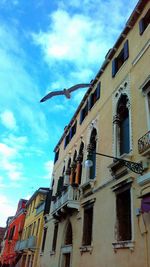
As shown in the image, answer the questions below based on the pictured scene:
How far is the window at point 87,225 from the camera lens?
1091cm

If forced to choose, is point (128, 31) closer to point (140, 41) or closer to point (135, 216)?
point (140, 41)

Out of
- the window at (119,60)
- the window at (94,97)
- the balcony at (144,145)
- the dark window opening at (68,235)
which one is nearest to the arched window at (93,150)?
the window at (94,97)

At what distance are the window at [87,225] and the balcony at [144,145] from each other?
4356 millimetres

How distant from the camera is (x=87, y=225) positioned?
11.2 meters

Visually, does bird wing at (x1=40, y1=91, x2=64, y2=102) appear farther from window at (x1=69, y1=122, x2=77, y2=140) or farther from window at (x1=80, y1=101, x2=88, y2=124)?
window at (x1=69, y1=122, x2=77, y2=140)

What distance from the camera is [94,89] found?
1466cm

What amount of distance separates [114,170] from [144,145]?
2108 mm

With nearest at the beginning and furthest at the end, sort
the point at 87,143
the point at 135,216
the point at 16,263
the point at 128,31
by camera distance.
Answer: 1. the point at 135,216
2. the point at 128,31
3. the point at 87,143
4. the point at 16,263

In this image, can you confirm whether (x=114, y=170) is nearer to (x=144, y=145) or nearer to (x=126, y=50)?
(x=144, y=145)

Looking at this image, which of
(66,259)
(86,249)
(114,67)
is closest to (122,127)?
(114,67)

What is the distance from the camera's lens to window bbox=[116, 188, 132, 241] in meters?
8.23

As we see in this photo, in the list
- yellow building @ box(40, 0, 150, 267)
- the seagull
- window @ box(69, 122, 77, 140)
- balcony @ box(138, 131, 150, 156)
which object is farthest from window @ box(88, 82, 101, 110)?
balcony @ box(138, 131, 150, 156)

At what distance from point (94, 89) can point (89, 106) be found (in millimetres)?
987

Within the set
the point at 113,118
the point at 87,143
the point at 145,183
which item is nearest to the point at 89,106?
the point at 87,143
